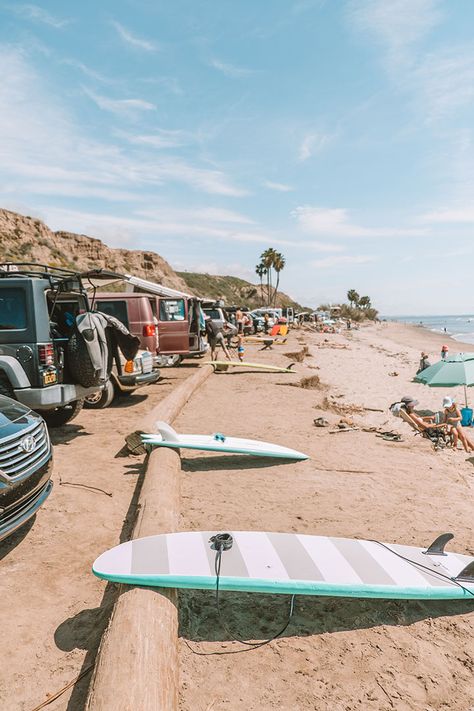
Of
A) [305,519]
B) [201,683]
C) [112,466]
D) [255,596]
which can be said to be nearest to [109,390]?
[112,466]

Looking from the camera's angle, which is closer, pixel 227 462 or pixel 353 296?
pixel 227 462

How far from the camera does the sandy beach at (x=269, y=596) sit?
273 cm

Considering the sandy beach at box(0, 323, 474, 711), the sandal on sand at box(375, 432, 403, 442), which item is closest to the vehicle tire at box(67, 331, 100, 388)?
the sandy beach at box(0, 323, 474, 711)

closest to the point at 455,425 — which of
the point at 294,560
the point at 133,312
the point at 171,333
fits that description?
the point at 294,560

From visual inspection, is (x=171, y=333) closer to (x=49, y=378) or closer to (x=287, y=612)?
(x=49, y=378)

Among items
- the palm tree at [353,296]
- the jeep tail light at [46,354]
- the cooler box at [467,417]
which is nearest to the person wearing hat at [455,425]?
the cooler box at [467,417]

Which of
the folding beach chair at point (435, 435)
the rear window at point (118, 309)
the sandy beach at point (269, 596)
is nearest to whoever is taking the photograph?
the sandy beach at point (269, 596)

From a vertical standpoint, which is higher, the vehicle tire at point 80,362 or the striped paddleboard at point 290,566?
the vehicle tire at point 80,362

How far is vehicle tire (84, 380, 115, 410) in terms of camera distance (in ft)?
30.8

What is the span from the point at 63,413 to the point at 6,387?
5.34ft

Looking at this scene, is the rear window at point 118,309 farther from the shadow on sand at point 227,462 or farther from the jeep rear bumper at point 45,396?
the shadow on sand at point 227,462

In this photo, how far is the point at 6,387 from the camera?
624 cm

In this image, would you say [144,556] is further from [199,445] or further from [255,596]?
[199,445]

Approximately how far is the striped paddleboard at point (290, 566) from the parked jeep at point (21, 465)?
83 centimetres
